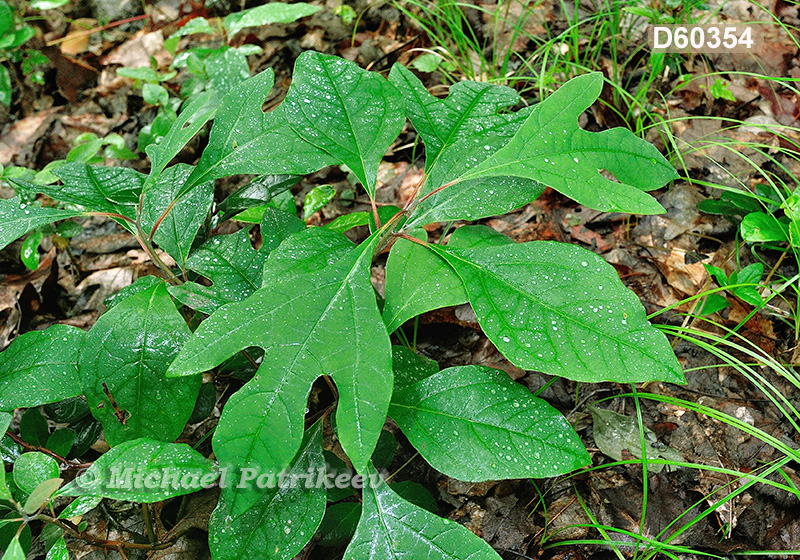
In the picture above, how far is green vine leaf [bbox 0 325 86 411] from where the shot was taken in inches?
57.3

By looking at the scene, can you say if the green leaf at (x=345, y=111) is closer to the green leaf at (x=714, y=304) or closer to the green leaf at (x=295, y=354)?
the green leaf at (x=295, y=354)

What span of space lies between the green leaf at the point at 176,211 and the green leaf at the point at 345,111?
1.36 ft

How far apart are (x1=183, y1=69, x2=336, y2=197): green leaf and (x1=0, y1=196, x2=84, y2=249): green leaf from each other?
0.36 m

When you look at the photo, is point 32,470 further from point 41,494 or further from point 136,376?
point 136,376

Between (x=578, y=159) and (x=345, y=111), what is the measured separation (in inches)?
26.3

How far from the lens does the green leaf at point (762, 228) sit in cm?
192

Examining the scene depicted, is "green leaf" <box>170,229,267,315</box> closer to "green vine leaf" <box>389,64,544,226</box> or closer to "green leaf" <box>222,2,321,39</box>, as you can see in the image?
"green vine leaf" <box>389,64,544,226</box>

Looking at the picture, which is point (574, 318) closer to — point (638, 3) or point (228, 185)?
point (228, 185)

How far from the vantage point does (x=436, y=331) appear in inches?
83.8

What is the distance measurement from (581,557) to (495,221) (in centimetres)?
132

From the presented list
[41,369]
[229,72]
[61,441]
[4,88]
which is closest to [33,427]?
[61,441]

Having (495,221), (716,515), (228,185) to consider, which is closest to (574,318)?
(716,515)

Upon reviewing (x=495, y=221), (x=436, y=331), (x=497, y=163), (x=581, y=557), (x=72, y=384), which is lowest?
(x=581, y=557)

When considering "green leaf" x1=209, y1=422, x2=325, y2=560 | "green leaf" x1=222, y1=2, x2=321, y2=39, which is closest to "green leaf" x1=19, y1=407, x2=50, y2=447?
"green leaf" x1=209, y1=422, x2=325, y2=560
